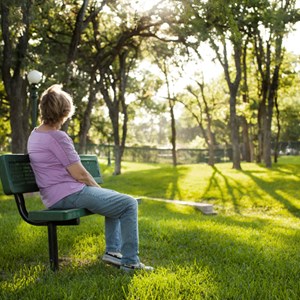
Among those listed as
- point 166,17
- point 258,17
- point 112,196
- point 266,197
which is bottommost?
point 266,197

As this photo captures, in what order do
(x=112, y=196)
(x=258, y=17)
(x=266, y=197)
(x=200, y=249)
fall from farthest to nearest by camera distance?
(x=266, y=197), (x=258, y=17), (x=200, y=249), (x=112, y=196)

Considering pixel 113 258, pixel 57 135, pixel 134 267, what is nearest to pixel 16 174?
pixel 57 135

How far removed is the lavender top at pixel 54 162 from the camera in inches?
161

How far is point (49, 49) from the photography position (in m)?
19.9

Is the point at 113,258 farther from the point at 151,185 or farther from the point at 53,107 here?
the point at 151,185

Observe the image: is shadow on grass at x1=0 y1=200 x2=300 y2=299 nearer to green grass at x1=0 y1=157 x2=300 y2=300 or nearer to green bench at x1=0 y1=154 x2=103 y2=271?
green grass at x1=0 y1=157 x2=300 y2=300

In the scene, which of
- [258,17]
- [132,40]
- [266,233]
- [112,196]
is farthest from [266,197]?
[112,196]

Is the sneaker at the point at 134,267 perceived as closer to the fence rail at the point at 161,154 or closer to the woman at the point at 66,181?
the woman at the point at 66,181

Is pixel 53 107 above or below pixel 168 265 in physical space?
above

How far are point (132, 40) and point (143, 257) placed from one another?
16.5 metres

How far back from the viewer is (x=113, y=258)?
14.3 ft

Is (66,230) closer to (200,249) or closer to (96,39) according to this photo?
(200,249)

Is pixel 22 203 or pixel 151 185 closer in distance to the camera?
pixel 22 203

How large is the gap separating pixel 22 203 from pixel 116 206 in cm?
105
